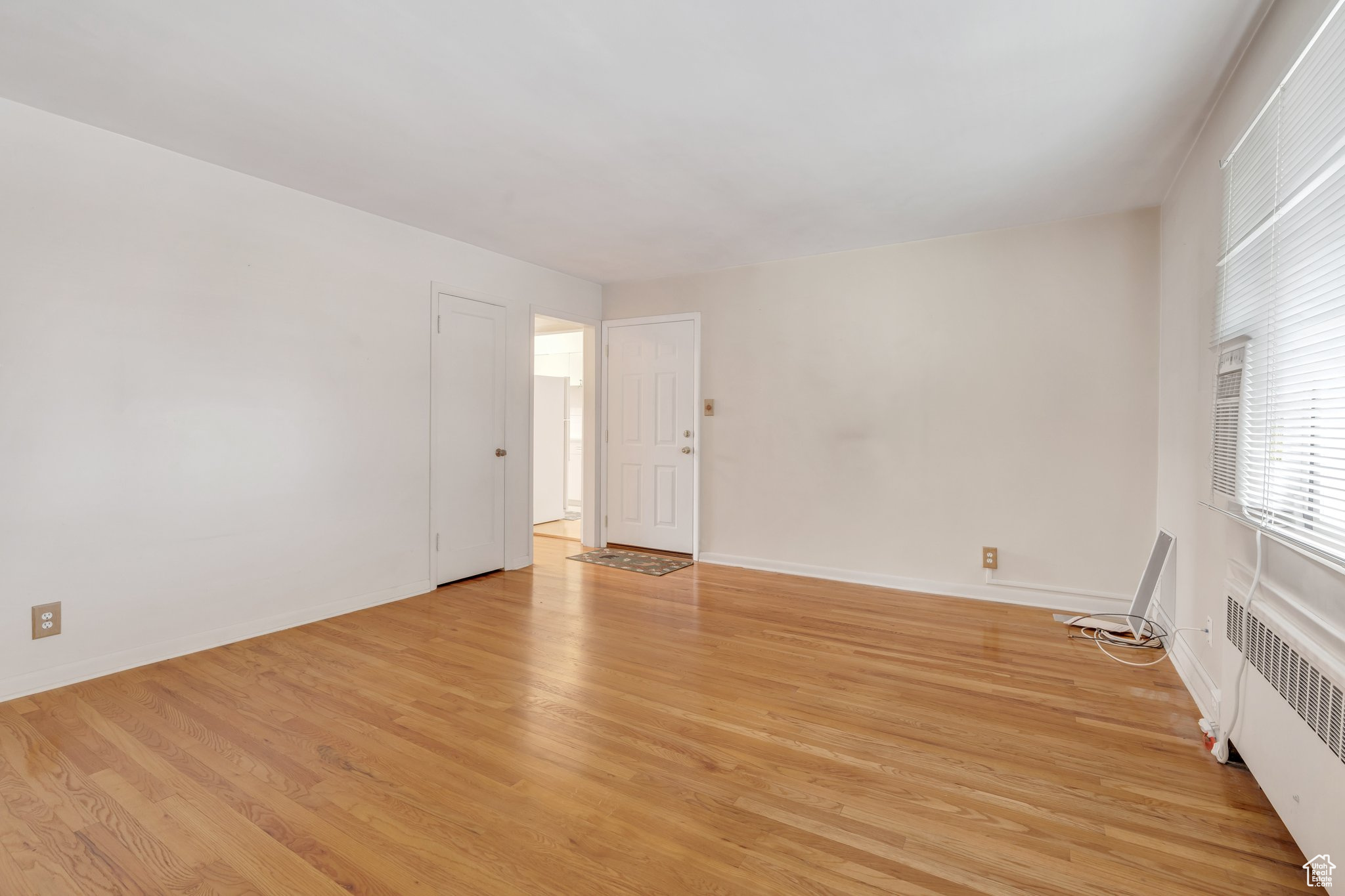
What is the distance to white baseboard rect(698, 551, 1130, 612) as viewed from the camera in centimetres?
387

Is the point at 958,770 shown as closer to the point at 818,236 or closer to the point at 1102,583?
the point at 1102,583

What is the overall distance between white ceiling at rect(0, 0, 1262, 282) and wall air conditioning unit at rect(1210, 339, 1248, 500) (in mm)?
1093

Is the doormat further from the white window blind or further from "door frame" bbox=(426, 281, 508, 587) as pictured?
the white window blind

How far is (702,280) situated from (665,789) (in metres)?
4.26

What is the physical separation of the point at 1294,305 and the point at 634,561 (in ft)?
14.4

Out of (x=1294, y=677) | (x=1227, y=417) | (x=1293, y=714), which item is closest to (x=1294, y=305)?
(x=1227, y=417)

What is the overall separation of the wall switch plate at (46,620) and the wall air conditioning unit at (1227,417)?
484cm

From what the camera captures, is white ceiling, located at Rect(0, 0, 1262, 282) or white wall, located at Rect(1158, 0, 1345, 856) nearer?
white wall, located at Rect(1158, 0, 1345, 856)

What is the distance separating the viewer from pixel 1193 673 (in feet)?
8.79

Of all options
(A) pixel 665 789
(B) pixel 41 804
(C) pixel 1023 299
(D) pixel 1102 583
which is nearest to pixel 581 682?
(A) pixel 665 789

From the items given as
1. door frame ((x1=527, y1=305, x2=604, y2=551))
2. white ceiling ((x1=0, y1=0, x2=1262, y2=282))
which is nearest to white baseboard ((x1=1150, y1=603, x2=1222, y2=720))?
white ceiling ((x1=0, y1=0, x2=1262, y2=282))

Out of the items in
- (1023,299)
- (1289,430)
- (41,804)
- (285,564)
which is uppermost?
(1023,299)

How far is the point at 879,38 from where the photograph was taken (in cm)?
210

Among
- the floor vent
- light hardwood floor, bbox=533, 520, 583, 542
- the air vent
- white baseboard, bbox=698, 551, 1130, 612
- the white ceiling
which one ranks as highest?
the white ceiling
